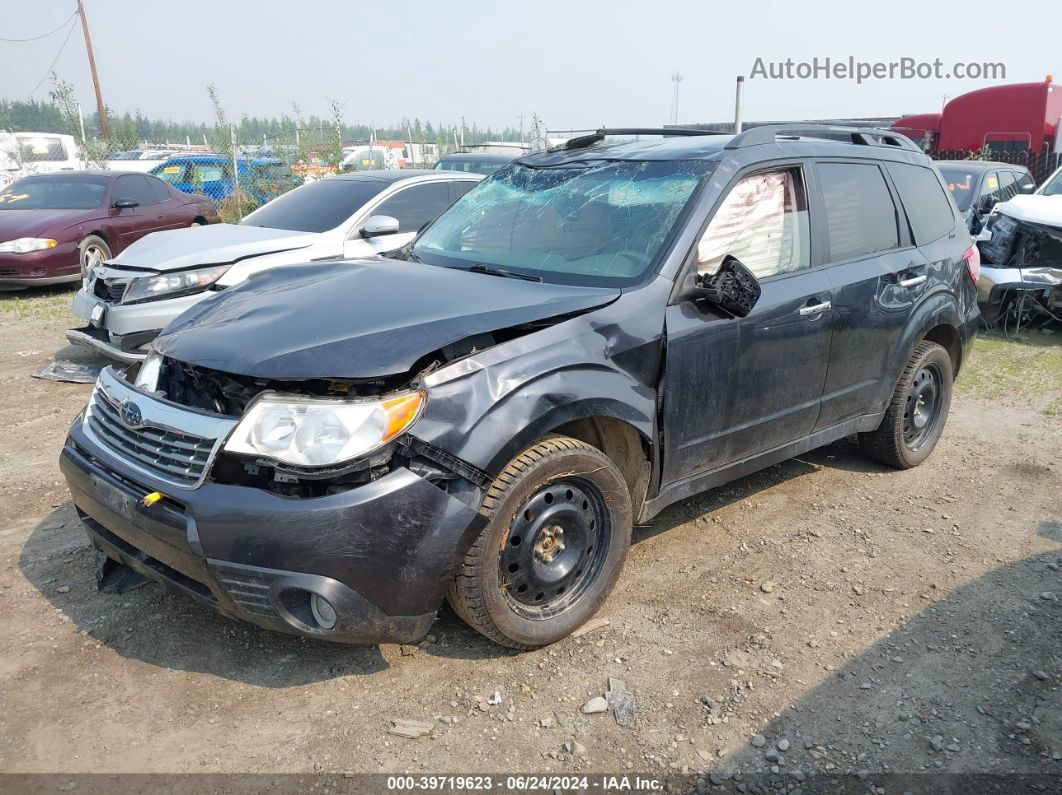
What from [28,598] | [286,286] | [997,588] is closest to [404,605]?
[286,286]

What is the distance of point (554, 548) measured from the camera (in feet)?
10.0

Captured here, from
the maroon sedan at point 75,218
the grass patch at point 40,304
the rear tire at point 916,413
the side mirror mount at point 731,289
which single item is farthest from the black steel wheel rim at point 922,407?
the maroon sedan at point 75,218

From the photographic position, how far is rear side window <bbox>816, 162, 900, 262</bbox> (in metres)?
4.03

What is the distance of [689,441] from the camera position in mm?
3410

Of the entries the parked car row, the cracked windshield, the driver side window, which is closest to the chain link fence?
the parked car row

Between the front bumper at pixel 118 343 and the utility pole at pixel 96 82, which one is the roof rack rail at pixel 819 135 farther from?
the utility pole at pixel 96 82

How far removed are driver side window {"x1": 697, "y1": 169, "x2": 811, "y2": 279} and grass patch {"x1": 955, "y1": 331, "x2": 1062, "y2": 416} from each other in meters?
3.55

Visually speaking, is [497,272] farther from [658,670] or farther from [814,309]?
[658,670]

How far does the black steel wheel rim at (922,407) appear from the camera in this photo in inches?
189

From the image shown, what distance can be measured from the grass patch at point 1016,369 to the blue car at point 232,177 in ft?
42.9

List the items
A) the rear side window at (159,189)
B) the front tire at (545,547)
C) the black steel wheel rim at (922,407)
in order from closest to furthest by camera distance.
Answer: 1. the front tire at (545,547)
2. the black steel wheel rim at (922,407)
3. the rear side window at (159,189)

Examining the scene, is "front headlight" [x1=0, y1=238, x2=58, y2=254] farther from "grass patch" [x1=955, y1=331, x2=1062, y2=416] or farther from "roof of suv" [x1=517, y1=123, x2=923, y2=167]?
"grass patch" [x1=955, y1=331, x2=1062, y2=416]

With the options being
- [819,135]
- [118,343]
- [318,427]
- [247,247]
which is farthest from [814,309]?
[118,343]

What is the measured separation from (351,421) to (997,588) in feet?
9.73
